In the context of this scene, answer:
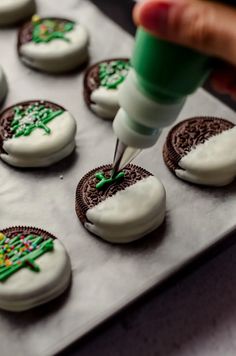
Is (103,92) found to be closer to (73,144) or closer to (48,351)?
(73,144)

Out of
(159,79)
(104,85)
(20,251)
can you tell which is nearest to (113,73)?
(104,85)

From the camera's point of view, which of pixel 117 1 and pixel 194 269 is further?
pixel 117 1

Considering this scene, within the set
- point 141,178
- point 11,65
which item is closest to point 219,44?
point 141,178

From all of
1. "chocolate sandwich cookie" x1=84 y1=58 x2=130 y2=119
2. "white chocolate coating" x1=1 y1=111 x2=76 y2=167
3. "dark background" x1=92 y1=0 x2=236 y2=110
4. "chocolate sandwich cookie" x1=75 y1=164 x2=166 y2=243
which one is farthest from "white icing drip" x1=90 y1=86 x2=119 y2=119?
"dark background" x1=92 y1=0 x2=236 y2=110

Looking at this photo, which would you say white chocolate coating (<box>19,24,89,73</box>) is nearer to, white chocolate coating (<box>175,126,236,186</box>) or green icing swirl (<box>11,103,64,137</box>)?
green icing swirl (<box>11,103,64,137</box>)

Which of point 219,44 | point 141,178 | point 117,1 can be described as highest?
point 219,44

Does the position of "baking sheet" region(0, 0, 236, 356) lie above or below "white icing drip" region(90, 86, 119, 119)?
below

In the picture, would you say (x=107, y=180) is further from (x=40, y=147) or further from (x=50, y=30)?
(x=50, y=30)
